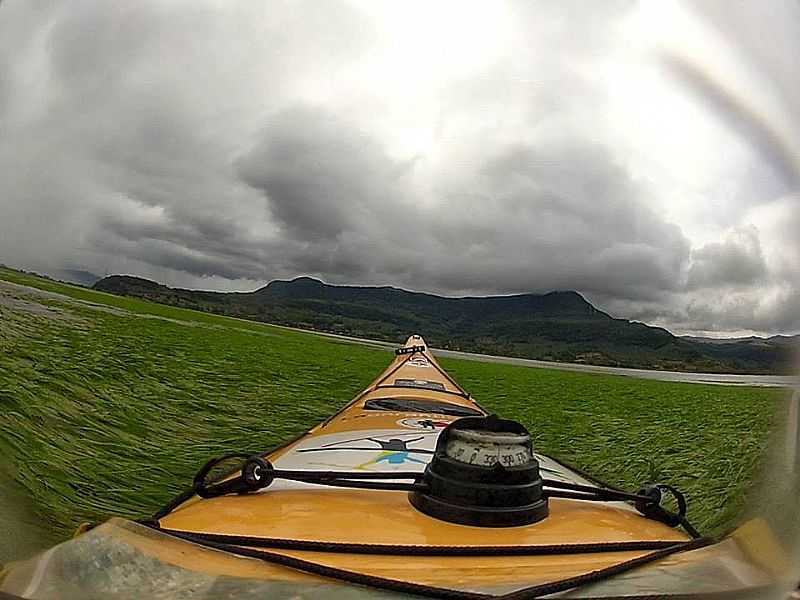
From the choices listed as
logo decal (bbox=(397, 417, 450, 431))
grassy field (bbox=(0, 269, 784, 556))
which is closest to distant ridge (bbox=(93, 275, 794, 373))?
grassy field (bbox=(0, 269, 784, 556))

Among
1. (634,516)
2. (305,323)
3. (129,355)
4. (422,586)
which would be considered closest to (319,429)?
(305,323)

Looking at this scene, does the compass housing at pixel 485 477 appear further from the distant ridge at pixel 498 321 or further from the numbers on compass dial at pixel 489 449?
the distant ridge at pixel 498 321

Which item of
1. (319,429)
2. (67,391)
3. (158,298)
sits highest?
(158,298)

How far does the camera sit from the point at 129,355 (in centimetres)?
85

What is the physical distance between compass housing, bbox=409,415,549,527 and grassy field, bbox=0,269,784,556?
0.21 metres

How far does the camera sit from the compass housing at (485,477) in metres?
0.52

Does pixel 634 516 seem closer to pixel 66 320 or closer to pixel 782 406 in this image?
pixel 782 406

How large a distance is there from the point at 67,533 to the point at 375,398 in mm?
A: 1243

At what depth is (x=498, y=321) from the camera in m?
1.03

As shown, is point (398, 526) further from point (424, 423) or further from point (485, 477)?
point (424, 423)

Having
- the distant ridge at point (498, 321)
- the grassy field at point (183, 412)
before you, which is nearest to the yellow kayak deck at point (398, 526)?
the grassy field at point (183, 412)

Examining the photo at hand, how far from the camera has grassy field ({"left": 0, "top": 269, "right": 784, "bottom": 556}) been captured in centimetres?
56

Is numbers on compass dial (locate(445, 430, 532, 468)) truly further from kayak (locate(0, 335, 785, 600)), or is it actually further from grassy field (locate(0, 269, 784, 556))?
grassy field (locate(0, 269, 784, 556))

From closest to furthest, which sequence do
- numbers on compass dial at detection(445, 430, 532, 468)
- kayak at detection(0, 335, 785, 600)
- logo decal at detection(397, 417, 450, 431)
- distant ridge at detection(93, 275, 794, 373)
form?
kayak at detection(0, 335, 785, 600) → numbers on compass dial at detection(445, 430, 532, 468) → distant ridge at detection(93, 275, 794, 373) → logo decal at detection(397, 417, 450, 431)
